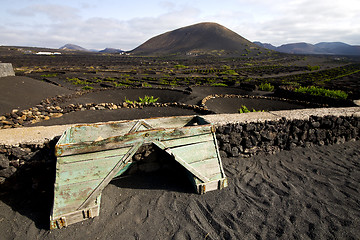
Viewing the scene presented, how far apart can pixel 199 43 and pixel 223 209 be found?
14039cm

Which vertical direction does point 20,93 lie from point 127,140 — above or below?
below

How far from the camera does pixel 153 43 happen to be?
166 m

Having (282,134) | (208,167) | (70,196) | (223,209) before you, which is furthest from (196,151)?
(282,134)

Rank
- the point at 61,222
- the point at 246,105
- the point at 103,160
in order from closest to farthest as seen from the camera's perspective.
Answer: the point at 61,222 < the point at 103,160 < the point at 246,105

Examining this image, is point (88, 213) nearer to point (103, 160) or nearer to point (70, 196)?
point (70, 196)

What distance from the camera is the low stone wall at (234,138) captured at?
3.31 metres

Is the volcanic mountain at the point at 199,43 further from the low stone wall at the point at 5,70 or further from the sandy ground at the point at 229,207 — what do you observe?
the sandy ground at the point at 229,207

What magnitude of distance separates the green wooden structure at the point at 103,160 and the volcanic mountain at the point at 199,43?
110m

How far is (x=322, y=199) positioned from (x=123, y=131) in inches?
152

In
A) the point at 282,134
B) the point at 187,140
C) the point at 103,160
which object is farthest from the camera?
the point at 282,134

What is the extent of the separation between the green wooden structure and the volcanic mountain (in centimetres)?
11024

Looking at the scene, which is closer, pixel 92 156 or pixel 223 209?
pixel 92 156

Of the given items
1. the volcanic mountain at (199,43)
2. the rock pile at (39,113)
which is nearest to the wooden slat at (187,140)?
the rock pile at (39,113)

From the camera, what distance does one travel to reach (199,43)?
132875 millimetres
